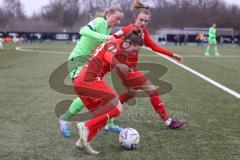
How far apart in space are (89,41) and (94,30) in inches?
14.7

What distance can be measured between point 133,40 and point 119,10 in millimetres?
742

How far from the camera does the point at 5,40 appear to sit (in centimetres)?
5372

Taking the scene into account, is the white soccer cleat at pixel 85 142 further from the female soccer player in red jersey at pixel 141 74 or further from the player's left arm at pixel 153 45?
the player's left arm at pixel 153 45

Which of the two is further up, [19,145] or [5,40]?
[19,145]

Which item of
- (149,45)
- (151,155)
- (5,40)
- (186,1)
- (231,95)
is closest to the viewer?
(151,155)

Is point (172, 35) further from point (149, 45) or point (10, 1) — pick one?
point (10, 1)

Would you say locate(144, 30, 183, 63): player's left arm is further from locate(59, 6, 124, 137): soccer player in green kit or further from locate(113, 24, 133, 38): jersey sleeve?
locate(59, 6, 124, 137): soccer player in green kit

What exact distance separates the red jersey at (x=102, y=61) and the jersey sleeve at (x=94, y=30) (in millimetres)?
105

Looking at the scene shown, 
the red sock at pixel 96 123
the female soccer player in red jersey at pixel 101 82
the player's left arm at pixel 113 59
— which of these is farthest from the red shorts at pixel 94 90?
the player's left arm at pixel 113 59

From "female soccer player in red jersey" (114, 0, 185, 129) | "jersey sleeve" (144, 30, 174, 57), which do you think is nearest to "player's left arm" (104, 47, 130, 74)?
"female soccer player in red jersey" (114, 0, 185, 129)

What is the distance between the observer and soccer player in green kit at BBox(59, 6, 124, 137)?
5820 millimetres

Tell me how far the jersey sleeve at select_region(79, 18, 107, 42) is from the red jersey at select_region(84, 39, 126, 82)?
11cm

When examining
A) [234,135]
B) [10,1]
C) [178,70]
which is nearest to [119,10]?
[234,135]

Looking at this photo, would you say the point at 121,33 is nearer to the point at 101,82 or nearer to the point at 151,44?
the point at 101,82
